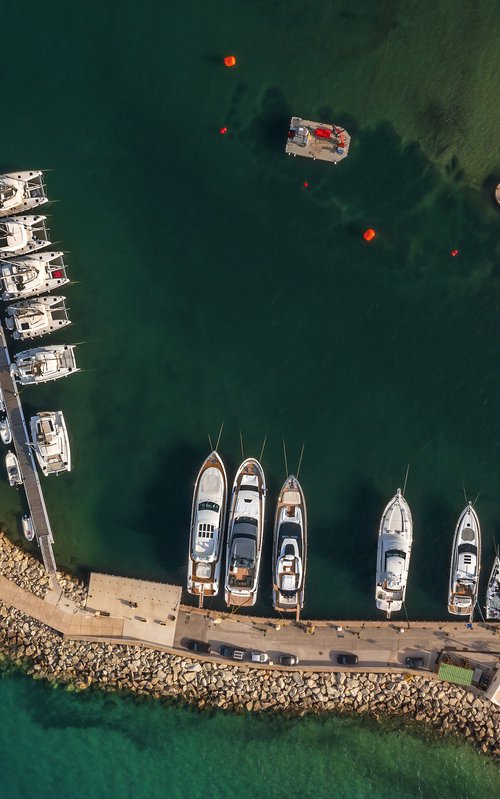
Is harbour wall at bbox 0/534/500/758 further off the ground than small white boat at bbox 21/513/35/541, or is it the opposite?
small white boat at bbox 21/513/35/541

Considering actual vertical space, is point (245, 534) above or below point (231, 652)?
above

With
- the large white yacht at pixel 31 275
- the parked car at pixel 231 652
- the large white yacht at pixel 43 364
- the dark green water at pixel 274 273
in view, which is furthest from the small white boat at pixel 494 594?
the large white yacht at pixel 31 275

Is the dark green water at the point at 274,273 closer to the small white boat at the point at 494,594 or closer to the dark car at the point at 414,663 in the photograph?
the small white boat at the point at 494,594

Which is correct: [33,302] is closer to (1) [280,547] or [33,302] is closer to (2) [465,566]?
(1) [280,547]

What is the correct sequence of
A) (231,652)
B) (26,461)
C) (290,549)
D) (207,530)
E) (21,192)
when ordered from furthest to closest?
(26,461)
(231,652)
(21,192)
(207,530)
(290,549)

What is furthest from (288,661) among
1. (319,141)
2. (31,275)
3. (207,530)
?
(319,141)

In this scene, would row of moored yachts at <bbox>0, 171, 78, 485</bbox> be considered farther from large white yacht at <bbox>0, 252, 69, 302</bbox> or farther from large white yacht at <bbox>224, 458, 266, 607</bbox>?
large white yacht at <bbox>224, 458, 266, 607</bbox>

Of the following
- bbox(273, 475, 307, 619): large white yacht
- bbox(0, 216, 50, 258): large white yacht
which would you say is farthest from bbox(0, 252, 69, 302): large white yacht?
bbox(273, 475, 307, 619): large white yacht
